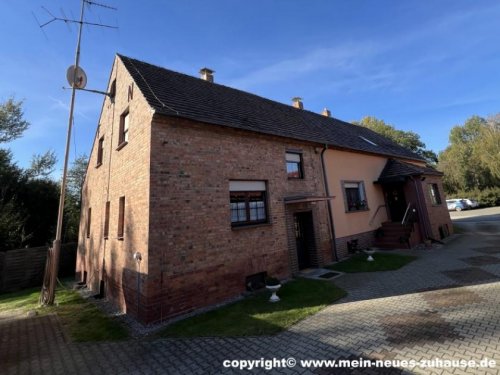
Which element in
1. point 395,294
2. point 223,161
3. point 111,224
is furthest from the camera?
point 111,224

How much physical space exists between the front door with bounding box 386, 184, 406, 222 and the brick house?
2.60ft

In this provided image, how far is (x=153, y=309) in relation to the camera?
6.27m

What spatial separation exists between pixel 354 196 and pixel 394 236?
2.95 m

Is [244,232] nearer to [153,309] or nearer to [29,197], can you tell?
[153,309]

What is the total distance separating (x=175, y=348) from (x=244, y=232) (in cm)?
398

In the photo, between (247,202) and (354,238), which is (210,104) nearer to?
(247,202)

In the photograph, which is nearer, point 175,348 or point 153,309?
point 175,348

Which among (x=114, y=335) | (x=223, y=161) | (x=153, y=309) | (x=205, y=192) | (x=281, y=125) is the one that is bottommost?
(x=114, y=335)

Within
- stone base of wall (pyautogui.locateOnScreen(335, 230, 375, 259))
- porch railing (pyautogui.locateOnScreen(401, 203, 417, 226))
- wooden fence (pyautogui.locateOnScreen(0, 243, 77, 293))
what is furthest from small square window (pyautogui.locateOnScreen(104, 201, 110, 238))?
porch railing (pyautogui.locateOnScreen(401, 203, 417, 226))

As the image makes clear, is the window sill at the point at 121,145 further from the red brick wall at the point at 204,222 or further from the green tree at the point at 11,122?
the green tree at the point at 11,122

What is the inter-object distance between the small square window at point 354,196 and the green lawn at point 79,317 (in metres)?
11.0

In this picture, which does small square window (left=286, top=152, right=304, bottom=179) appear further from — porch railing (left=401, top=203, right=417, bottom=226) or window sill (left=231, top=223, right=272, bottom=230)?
porch railing (left=401, top=203, right=417, bottom=226)

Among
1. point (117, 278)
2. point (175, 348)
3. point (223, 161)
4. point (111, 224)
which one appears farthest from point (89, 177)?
point (175, 348)

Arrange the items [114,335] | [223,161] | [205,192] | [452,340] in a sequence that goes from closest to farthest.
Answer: [452,340], [114,335], [205,192], [223,161]
